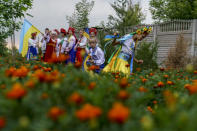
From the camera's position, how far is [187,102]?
137 centimetres

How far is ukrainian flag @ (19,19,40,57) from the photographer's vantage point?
444 inches

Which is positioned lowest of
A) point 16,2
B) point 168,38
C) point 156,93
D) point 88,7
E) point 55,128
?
point 156,93

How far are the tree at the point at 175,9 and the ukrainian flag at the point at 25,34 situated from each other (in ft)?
46.0

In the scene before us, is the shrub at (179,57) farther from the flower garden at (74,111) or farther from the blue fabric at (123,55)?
the flower garden at (74,111)

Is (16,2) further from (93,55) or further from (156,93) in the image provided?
(156,93)

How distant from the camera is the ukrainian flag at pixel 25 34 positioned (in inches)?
444

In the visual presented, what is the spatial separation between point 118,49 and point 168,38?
307 inches

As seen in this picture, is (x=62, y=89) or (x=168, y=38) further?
(x=168, y=38)

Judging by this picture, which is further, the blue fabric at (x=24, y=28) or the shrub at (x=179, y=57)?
the blue fabric at (x=24, y=28)

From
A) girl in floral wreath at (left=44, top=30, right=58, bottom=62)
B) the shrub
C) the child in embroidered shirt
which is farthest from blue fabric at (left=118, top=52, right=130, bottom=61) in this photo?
girl in floral wreath at (left=44, top=30, right=58, bottom=62)

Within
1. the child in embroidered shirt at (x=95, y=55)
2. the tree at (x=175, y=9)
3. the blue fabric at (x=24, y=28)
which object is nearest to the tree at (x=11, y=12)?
the blue fabric at (x=24, y=28)

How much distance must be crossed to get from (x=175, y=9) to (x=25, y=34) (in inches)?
598

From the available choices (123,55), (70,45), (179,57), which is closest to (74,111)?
(123,55)

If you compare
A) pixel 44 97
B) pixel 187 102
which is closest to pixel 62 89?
pixel 44 97
